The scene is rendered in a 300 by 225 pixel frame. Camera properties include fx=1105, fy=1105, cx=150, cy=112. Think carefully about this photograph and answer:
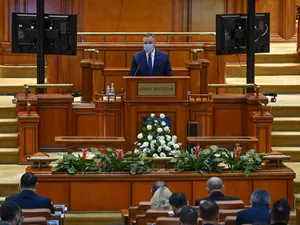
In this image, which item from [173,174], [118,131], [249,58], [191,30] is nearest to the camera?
[173,174]

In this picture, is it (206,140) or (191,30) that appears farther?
(191,30)

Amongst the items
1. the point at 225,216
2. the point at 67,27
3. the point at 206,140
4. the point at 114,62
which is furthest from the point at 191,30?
the point at 225,216

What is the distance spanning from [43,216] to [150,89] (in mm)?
4384

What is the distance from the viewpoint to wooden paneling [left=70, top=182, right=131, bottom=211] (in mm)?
12688

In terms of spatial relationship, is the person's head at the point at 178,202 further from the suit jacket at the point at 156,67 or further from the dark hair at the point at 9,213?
the suit jacket at the point at 156,67

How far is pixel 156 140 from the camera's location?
13.9 m

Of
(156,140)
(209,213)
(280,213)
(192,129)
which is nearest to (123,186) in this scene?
(156,140)

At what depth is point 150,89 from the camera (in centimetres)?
1446

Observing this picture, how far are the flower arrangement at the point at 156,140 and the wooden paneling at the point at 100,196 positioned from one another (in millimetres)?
787

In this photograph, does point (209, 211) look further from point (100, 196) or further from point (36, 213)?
point (100, 196)

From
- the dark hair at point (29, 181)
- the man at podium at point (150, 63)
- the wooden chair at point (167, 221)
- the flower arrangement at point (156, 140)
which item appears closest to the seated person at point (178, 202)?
the wooden chair at point (167, 221)

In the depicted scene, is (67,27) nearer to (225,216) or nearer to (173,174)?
(173,174)

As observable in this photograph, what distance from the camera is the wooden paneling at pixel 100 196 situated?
12.7 metres

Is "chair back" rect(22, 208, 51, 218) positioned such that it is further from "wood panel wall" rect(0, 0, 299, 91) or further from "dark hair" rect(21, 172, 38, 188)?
"wood panel wall" rect(0, 0, 299, 91)
